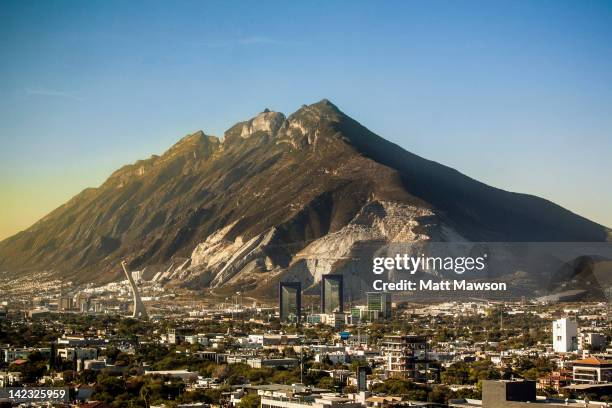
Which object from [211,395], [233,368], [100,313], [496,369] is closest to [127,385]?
[211,395]

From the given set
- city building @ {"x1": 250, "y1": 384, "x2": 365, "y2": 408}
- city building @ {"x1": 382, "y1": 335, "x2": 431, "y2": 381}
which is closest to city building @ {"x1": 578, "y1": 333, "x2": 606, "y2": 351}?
city building @ {"x1": 382, "y1": 335, "x2": 431, "y2": 381}

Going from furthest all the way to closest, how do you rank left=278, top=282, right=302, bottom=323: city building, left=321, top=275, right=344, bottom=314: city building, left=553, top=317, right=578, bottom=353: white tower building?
left=321, top=275, right=344, bottom=314: city building < left=278, top=282, right=302, bottom=323: city building < left=553, top=317, right=578, bottom=353: white tower building

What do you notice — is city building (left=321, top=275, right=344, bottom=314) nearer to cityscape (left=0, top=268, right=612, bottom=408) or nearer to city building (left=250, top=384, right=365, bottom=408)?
cityscape (left=0, top=268, right=612, bottom=408)

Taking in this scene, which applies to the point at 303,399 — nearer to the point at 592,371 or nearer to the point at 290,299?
the point at 592,371

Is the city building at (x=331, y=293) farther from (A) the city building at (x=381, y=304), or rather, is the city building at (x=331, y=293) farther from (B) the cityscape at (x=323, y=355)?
(A) the city building at (x=381, y=304)

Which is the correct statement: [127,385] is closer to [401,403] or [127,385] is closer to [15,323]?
[401,403]

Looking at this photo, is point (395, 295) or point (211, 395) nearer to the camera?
point (211, 395)

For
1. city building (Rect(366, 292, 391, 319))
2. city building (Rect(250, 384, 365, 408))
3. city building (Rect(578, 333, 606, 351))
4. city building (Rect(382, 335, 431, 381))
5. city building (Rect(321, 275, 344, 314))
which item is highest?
city building (Rect(321, 275, 344, 314))
